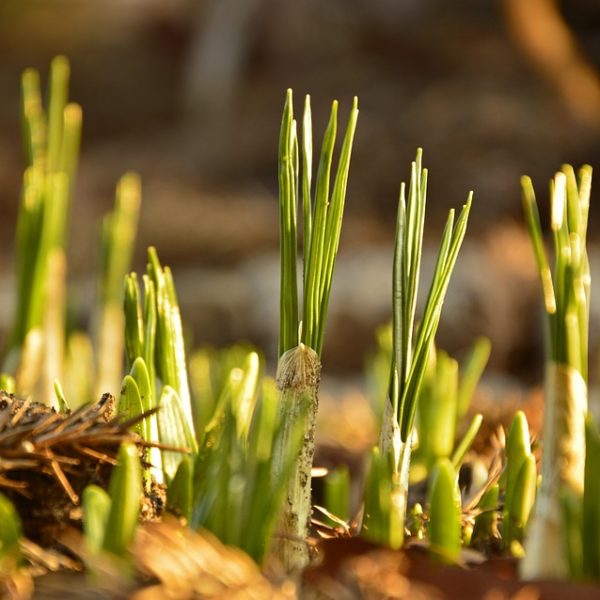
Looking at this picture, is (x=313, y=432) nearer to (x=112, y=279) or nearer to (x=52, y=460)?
(x=52, y=460)

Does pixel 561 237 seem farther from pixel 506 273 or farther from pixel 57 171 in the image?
pixel 506 273

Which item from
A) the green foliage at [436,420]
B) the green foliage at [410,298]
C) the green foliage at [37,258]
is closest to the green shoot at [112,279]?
the green foliage at [37,258]

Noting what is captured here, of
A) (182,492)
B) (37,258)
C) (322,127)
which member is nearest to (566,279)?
(182,492)

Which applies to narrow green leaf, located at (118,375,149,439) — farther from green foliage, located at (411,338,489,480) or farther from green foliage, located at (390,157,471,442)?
green foliage, located at (411,338,489,480)

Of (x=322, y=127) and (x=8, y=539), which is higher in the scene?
(x=322, y=127)

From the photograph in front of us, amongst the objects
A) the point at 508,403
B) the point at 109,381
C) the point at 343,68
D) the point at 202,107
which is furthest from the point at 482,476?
the point at 202,107

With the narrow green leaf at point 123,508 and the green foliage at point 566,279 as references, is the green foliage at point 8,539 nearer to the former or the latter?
the narrow green leaf at point 123,508

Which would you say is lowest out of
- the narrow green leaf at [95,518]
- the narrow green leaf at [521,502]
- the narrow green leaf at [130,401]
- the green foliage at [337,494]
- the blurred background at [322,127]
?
the green foliage at [337,494]

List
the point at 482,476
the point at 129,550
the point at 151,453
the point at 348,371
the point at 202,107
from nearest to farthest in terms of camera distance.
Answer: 1. the point at 129,550
2. the point at 151,453
3. the point at 482,476
4. the point at 348,371
5. the point at 202,107
